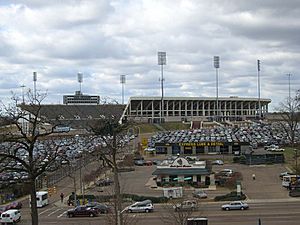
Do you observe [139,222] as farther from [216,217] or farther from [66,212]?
[66,212]

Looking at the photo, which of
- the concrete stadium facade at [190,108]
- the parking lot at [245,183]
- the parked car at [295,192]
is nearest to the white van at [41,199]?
the parking lot at [245,183]

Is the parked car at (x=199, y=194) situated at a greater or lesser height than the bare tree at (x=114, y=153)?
lesser

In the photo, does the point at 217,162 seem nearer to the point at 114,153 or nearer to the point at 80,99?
the point at 114,153

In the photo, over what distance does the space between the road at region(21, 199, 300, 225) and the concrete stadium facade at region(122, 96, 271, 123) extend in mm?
92041

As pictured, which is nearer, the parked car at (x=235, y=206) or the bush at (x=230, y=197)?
the parked car at (x=235, y=206)

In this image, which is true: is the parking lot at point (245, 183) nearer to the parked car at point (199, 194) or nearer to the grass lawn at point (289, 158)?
the parked car at point (199, 194)

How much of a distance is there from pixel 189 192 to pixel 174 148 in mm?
29902

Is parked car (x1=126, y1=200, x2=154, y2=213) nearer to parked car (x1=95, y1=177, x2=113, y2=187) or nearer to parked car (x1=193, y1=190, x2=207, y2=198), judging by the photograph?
parked car (x1=193, y1=190, x2=207, y2=198)

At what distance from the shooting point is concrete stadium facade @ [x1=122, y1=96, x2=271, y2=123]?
136 m

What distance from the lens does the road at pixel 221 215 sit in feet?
82.8

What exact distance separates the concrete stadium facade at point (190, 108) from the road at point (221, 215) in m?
92.0

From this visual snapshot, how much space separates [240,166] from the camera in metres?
55.2

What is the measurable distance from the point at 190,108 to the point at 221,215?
125 meters

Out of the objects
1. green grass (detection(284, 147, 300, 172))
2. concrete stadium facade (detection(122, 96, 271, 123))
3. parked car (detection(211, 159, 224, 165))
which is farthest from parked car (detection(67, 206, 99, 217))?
concrete stadium facade (detection(122, 96, 271, 123))
